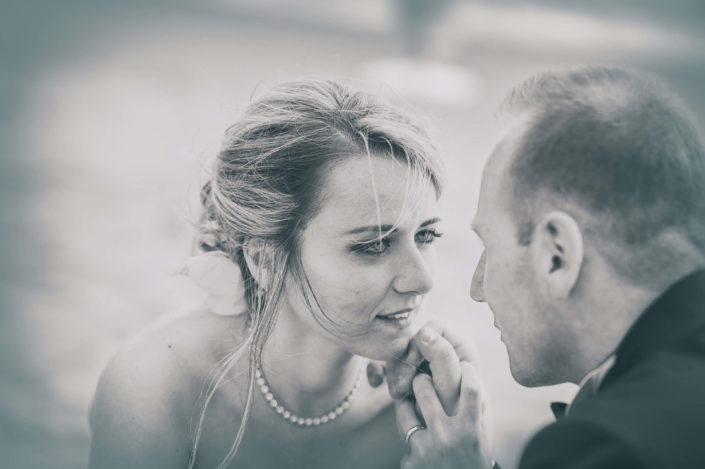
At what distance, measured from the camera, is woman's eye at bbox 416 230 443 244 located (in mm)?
1558

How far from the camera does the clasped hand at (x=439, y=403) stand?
1371 millimetres

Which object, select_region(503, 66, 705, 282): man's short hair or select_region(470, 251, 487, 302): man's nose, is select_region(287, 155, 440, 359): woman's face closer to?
select_region(470, 251, 487, 302): man's nose

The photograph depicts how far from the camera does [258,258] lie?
1.57 meters

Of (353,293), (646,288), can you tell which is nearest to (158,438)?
(353,293)

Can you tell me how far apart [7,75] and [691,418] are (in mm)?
5536

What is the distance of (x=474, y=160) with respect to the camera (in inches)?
138

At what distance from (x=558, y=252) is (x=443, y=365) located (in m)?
0.45

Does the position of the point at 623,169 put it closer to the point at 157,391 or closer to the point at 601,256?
the point at 601,256

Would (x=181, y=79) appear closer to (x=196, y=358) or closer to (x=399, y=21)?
(x=399, y=21)

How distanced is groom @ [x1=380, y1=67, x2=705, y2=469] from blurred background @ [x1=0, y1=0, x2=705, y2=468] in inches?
Answer: 65.4

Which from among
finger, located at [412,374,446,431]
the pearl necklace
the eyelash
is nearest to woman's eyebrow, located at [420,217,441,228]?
the eyelash

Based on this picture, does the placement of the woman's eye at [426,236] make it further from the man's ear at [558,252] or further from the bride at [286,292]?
the man's ear at [558,252]

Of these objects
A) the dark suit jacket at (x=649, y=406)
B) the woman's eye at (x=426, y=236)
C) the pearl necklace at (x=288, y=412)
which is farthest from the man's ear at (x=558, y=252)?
the pearl necklace at (x=288, y=412)

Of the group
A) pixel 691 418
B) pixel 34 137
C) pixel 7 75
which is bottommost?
pixel 691 418
